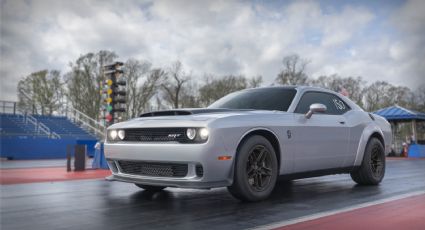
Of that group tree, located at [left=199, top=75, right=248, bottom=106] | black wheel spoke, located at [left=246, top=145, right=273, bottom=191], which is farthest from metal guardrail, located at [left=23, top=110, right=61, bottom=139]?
tree, located at [left=199, top=75, right=248, bottom=106]

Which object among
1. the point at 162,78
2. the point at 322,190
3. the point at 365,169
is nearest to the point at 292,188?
the point at 322,190

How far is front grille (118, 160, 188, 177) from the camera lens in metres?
4.66

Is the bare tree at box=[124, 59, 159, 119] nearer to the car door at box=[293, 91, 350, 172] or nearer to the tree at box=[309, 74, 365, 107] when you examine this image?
the tree at box=[309, 74, 365, 107]

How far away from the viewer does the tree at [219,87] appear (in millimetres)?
53159

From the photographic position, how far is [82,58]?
136 ft

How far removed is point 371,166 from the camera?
6.91m

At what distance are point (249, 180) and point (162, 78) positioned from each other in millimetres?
Result: 42735

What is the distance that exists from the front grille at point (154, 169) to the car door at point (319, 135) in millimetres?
1616

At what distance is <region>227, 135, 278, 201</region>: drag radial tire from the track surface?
15cm

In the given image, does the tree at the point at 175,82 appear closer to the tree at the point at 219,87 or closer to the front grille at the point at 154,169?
the tree at the point at 219,87

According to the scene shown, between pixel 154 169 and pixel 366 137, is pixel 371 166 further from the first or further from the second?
pixel 154 169

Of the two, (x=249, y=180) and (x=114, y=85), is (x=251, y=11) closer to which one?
(x=249, y=180)

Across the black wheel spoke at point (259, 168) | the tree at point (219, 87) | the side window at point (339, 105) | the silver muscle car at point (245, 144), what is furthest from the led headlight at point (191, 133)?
the tree at point (219, 87)

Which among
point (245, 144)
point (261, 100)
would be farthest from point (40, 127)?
point (245, 144)
